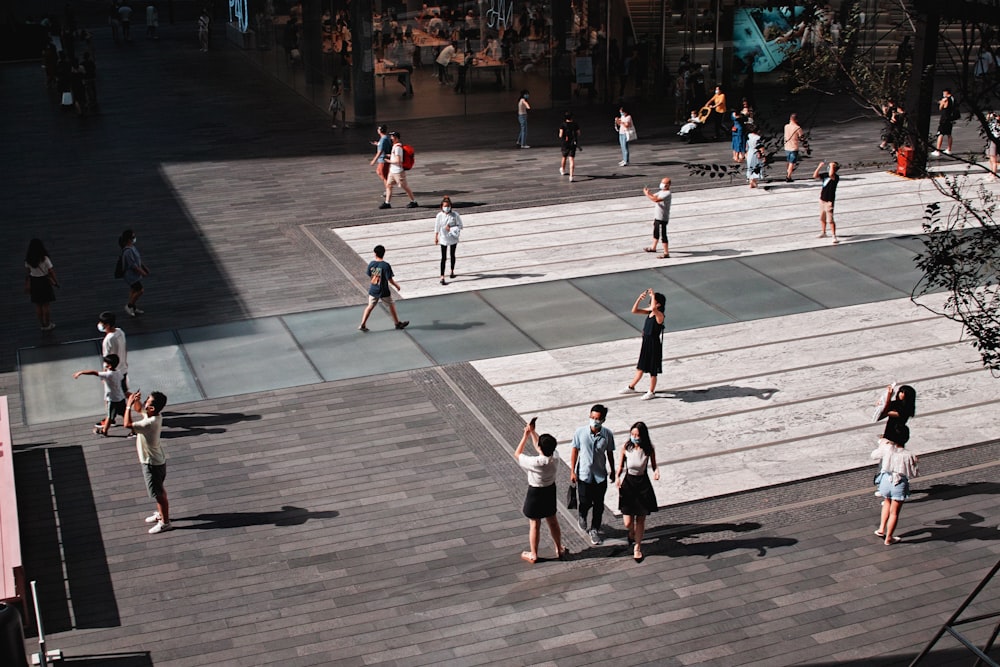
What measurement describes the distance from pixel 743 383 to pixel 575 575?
5.68m

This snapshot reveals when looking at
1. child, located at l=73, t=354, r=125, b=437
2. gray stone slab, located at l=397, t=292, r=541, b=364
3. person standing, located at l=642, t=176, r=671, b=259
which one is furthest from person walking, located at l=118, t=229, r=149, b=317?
person standing, located at l=642, t=176, r=671, b=259

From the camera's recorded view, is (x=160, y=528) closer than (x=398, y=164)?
Yes

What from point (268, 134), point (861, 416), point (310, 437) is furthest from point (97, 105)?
point (861, 416)

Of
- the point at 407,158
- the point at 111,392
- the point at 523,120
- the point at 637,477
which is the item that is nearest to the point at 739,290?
the point at 407,158

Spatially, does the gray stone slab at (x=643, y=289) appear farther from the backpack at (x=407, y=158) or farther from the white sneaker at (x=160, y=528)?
the white sneaker at (x=160, y=528)

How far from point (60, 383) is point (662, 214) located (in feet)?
35.5

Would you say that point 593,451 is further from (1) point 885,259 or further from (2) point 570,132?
(2) point 570,132

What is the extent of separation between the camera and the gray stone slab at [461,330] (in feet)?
58.1

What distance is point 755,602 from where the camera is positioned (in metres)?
11.3

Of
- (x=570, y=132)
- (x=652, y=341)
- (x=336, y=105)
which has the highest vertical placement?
(x=336, y=105)

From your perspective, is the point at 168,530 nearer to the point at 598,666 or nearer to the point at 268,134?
the point at 598,666

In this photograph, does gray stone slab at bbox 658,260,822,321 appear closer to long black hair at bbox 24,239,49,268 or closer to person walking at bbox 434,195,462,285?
person walking at bbox 434,195,462,285

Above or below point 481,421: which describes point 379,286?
above

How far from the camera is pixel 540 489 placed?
1176 cm
